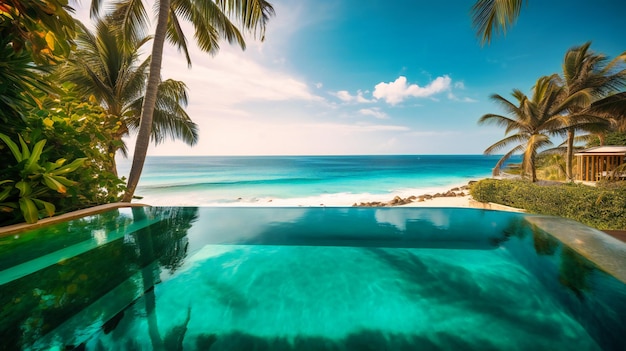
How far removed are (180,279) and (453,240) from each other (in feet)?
10.1

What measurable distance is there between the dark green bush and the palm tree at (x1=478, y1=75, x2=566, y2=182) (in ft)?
Result: 8.59

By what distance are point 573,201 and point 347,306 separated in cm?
819

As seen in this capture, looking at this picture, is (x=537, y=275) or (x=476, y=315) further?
(x=537, y=275)

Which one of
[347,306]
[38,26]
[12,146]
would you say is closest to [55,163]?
[12,146]

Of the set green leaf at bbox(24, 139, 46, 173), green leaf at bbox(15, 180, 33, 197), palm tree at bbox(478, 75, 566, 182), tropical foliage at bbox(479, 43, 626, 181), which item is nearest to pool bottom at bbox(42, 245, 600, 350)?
green leaf at bbox(15, 180, 33, 197)

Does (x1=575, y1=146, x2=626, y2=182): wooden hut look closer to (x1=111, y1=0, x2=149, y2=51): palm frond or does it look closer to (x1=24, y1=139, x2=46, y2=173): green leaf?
(x1=24, y1=139, x2=46, y2=173): green leaf

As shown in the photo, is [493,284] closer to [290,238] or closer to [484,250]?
[484,250]

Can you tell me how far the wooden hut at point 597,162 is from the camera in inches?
485

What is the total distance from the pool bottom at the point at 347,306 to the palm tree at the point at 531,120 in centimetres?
1009

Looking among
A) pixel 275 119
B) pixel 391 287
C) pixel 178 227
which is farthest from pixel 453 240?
pixel 275 119

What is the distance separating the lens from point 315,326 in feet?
5.14

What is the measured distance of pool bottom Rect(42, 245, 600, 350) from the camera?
140 cm

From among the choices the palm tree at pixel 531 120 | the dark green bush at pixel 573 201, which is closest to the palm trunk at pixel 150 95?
the dark green bush at pixel 573 201

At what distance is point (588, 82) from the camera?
1000cm
